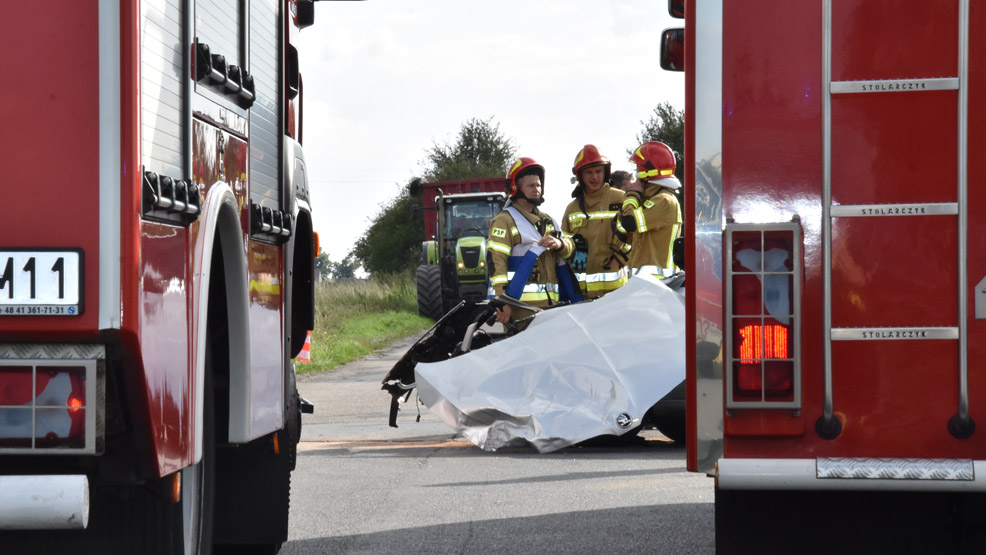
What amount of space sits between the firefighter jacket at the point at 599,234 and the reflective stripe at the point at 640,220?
27 centimetres

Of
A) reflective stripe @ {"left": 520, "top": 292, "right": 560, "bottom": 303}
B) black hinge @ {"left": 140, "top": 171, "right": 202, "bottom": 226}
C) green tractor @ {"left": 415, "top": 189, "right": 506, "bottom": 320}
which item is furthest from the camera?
green tractor @ {"left": 415, "top": 189, "right": 506, "bottom": 320}

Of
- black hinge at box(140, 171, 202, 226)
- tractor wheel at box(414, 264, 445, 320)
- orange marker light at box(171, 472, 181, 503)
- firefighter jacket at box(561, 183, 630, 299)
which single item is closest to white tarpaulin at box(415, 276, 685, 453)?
firefighter jacket at box(561, 183, 630, 299)

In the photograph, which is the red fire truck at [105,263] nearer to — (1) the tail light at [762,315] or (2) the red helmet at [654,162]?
(1) the tail light at [762,315]

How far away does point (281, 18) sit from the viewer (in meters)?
5.23

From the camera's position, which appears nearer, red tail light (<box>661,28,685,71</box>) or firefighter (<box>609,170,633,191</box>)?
red tail light (<box>661,28,685,71</box>)

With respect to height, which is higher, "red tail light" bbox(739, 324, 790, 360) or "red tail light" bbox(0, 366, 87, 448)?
"red tail light" bbox(739, 324, 790, 360)

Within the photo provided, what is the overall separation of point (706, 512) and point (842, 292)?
333 cm

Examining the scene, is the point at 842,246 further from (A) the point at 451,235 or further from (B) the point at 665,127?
(B) the point at 665,127

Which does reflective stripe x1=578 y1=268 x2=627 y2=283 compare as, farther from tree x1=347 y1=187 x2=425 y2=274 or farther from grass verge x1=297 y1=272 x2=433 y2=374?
tree x1=347 y1=187 x2=425 y2=274

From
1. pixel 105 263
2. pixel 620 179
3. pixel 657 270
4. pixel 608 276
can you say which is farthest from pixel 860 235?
pixel 620 179

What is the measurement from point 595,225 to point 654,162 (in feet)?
2.36

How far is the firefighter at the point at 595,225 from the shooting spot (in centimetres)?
1105

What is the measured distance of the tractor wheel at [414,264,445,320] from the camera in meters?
32.3

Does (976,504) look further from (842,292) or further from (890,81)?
(890,81)
